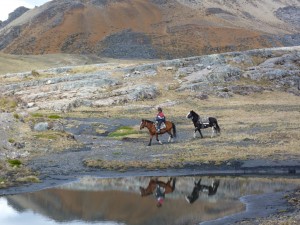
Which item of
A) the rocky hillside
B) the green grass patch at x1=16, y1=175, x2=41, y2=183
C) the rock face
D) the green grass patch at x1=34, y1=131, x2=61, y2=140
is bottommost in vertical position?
the green grass patch at x1=16, y1=175, x2=41, y2=183

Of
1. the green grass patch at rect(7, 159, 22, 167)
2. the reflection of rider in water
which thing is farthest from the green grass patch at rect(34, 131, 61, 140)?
the reflection of rider in water

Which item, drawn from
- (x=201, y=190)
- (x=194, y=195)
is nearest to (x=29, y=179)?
(x=194, y=195)

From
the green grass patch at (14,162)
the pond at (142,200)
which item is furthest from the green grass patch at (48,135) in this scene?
the pond at (142,200)

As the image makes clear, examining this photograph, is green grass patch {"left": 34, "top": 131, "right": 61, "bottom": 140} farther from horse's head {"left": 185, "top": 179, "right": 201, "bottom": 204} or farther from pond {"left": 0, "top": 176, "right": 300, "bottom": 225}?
horse's head {"left": 185, "top": 179, "right": 201, "bottom": 204}

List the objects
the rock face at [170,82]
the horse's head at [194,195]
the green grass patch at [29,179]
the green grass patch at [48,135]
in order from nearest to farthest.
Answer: the horse's head at [194,195] < the green grass patch at [29,179] < the green grass patch at [48,135] < the rock face at [170,82]

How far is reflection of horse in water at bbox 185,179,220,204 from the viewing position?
26.6 metres

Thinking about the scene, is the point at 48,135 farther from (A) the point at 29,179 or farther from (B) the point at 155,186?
(B) the point at 155,186

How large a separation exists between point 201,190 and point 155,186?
9.65 feet

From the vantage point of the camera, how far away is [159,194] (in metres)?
27.6

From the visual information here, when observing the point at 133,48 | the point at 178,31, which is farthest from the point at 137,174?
the point at 178,31

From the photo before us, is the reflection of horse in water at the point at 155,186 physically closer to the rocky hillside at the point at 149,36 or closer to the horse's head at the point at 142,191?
the horse's head at the point at 142,191

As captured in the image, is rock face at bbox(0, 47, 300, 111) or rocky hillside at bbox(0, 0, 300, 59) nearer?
rock face at bbox(0, 47, 300, 111)

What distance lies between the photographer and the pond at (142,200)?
23.0 metres

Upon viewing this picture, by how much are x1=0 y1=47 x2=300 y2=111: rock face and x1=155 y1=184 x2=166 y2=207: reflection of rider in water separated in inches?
1923
